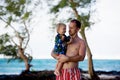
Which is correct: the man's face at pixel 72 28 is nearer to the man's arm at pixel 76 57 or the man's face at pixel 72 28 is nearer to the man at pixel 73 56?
the man at pixel 73 56

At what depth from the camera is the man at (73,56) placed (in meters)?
3.06

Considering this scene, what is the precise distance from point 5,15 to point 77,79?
26.0 feet

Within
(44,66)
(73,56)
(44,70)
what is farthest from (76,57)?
(44,66)

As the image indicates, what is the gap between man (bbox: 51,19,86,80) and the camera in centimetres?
306

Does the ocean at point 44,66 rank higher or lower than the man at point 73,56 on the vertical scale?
lower

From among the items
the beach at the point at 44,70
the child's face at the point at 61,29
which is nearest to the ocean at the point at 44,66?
the beach at the point at 44,70

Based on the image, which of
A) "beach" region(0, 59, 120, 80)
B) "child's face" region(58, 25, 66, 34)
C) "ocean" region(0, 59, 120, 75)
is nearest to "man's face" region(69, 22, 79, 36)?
"child's face" region(58, 25, 66, 34)

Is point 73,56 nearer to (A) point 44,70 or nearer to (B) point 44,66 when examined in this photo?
(A) point 44,70

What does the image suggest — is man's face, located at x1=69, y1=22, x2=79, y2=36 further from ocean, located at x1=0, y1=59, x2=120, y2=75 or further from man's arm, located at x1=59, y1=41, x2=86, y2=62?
ocean, located at x1=0, y1=59, x2=120, y2=75

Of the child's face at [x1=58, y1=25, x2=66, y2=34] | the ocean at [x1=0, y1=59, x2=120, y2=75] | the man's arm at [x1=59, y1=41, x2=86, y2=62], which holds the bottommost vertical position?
the ocean at [x1=0, y1=59, x2=120, y2=75]

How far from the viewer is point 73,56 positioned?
10.1ft

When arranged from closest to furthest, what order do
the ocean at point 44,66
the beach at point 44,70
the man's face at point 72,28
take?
the man's face at point 72,28 < the beach at point 44,70 < the ocean at point 44,66

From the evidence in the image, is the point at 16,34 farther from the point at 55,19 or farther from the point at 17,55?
the point at 55,19

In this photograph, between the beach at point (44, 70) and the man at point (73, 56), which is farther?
the beach at point (44, 70)
